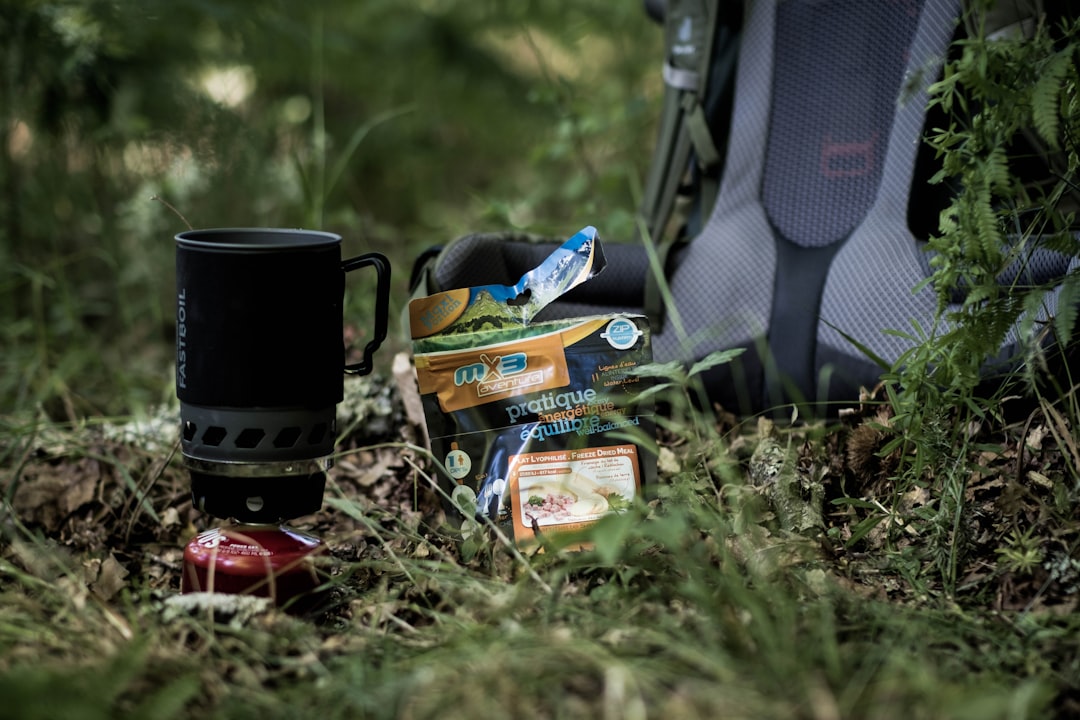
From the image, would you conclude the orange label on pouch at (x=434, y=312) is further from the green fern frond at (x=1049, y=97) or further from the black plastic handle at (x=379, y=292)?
the green fern frond at (x=1049, y=97)

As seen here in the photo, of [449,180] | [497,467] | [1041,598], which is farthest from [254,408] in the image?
[449,180]

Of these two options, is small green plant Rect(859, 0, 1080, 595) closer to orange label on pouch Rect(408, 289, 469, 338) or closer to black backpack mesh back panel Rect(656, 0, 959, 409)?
black backpack mesh back panel Rect(656, 0, 959, 409)

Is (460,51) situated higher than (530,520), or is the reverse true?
(460,51)

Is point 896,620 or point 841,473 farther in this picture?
point 841,473

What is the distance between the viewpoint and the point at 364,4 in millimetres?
4938

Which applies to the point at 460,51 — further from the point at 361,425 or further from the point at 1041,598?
the point at 1041,598

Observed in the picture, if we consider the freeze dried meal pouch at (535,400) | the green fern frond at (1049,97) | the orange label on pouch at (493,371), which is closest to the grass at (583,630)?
the freeze dried meal pouch at (535,400)

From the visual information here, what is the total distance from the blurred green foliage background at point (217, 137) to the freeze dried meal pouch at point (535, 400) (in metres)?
0.89

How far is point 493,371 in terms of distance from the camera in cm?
184

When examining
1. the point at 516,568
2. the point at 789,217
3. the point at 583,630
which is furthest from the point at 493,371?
the point at 789,217

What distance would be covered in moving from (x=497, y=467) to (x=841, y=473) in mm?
677

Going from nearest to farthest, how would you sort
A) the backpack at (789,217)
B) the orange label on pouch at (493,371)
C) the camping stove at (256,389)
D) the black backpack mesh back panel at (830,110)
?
the camping stove at (256,389)
the orange label on pouch at (493,371)
the backpack at (789,217)
the black backpack mesh back panel at (830,110)

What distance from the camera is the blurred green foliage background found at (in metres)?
A: 3.12

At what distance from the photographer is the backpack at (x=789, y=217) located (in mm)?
2156
